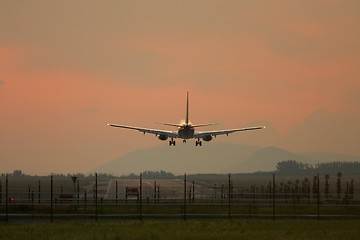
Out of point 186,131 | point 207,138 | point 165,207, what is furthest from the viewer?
point 207,138

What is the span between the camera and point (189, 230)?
121ft

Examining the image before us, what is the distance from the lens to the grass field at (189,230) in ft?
111

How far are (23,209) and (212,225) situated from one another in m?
23.9

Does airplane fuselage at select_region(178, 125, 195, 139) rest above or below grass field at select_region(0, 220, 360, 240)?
above

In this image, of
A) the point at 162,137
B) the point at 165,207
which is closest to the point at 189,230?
the point at 165,207

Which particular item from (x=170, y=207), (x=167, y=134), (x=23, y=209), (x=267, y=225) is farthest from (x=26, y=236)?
(x=167, y=134)

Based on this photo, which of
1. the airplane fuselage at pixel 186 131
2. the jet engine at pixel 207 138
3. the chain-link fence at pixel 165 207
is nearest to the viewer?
the chain-link fence at pixel 165 207

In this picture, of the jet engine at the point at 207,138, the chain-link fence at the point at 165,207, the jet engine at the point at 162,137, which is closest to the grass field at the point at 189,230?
the chain-link fence at the point at 165,207

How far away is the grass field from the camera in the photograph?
111 feet

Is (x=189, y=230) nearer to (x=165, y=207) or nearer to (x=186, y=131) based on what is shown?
(x=165, y=207)

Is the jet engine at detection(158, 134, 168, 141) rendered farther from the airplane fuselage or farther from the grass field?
the grass field

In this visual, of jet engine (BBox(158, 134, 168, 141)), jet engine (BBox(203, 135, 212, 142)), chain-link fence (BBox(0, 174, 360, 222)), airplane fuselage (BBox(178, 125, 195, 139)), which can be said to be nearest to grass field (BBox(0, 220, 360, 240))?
chain-link fence (BBox(0, 174, 360, 222))

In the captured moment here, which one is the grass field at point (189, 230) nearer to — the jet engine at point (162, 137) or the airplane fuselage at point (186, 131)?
the airplane fuselage at point (186, 131)

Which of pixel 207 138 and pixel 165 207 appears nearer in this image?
pixel 165 207
